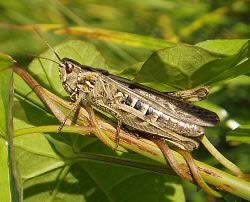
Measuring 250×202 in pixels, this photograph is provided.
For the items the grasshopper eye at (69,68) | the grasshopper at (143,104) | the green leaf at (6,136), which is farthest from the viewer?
the grasshopper eye at (69,68)

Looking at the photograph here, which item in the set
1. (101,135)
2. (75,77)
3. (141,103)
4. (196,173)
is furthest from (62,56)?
(196,173)

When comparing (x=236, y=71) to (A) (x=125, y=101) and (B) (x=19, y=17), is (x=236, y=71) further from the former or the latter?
(B) (x=19, y=17)

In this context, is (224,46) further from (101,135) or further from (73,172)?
(73,172)

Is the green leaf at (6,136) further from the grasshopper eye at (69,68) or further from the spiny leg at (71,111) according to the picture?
the grasshopper eye at (69,68)

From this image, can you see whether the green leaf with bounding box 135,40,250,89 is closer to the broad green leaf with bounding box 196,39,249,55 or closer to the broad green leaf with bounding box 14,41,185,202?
the broad green leaf with bounding box 196,39,249,55

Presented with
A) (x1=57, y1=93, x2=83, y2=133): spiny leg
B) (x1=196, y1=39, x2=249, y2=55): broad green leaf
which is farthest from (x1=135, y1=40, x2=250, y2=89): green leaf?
(x1=57, y1=93, x2=83, y2=133): spiny leg

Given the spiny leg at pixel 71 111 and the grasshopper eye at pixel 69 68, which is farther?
the grasshopper eye at pixel 69 68

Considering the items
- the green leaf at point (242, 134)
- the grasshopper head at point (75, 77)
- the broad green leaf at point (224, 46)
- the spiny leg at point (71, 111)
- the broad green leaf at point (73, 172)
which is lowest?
the broad green leaf at point (73, 172)

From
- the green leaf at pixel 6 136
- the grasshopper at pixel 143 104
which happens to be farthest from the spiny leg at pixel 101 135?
the green leaf at pixel 6 136
